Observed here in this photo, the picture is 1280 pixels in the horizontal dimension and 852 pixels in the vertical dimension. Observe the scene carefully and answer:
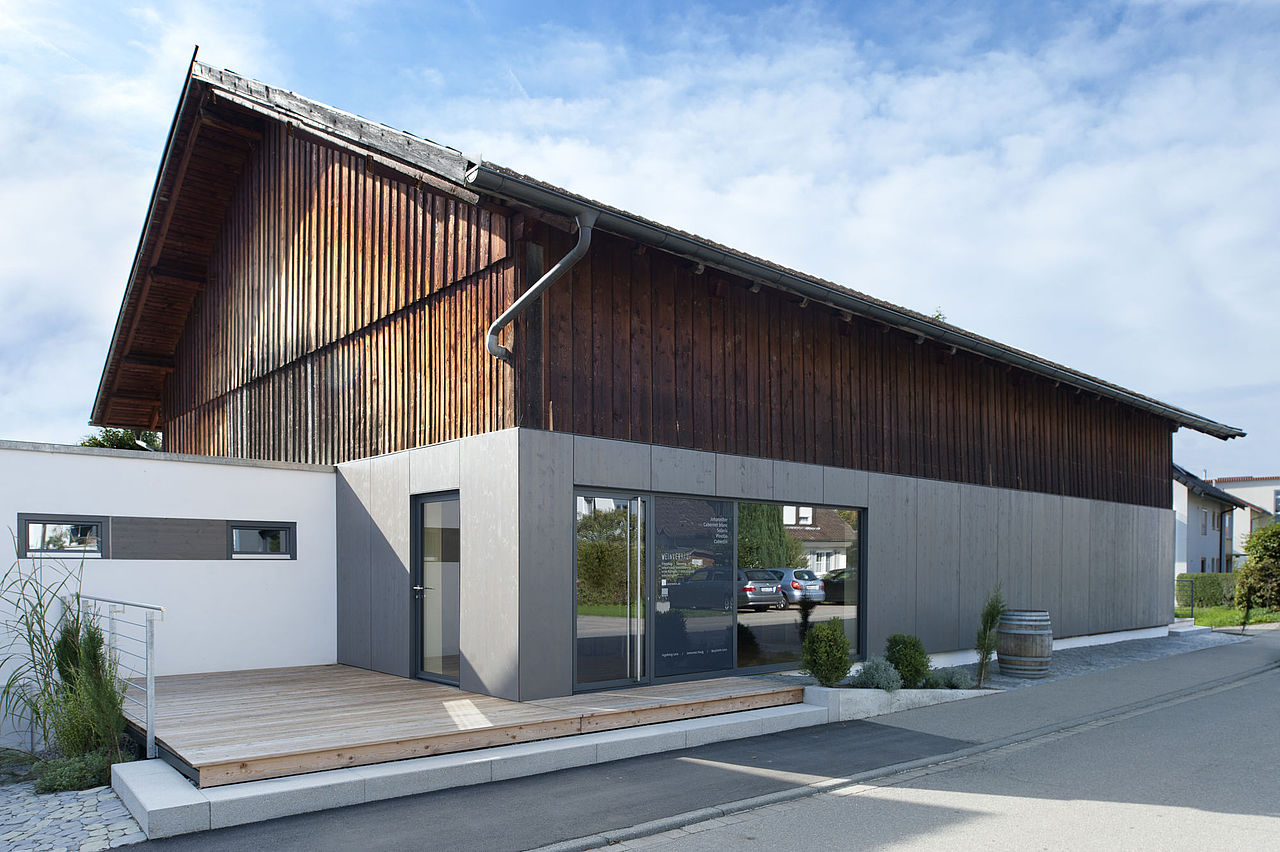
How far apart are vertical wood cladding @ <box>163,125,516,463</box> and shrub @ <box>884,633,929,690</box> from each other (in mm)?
5395

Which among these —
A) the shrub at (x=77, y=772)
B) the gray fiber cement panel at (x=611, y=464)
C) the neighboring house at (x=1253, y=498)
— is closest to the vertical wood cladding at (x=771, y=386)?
the gray fiber cement panel at (x=611, y=464)

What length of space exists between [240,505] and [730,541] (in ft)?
19.3

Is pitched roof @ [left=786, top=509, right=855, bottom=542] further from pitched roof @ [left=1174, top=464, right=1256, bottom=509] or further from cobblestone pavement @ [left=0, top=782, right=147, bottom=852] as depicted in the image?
pitched roof @ [left=1174, top=464, right=1256, bottom=509]

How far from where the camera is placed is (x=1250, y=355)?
26.1m

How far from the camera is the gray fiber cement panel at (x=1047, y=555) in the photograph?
15273 millimetres

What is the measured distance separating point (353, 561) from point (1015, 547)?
405 inches

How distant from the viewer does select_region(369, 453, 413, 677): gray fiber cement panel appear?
403 inches

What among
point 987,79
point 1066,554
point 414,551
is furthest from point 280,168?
point 1066,554

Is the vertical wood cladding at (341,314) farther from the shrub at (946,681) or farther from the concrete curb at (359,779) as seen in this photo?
the shrub at (946,681)

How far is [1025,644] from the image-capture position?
1216cm

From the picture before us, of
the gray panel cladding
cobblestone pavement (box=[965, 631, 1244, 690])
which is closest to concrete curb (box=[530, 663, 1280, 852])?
cobblestone pavement (box=[965, 631, 1244, 690])

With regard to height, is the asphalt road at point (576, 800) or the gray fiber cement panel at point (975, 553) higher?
the gray fiber cement panel at point (975, 553)

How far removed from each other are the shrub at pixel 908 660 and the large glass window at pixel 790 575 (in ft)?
3.31

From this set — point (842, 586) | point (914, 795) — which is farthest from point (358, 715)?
point (842, 586)
